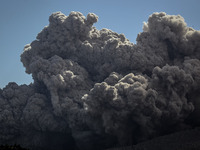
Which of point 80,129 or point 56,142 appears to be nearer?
point 80,129

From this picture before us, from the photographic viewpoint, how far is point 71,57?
2686cm

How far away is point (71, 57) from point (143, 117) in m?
12.1

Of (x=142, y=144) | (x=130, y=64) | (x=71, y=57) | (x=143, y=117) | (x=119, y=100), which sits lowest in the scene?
(x=142, y=144)

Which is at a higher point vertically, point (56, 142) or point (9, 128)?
point (9, 128)

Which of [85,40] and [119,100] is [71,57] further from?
[119,100]

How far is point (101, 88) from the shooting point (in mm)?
19266

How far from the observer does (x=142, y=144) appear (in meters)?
18.1

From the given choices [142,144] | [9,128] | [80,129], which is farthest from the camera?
[9,128]

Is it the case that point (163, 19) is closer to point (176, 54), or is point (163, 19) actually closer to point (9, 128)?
point (176, 54)

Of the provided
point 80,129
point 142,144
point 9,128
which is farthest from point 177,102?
point 9,128

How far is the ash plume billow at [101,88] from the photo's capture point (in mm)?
19141

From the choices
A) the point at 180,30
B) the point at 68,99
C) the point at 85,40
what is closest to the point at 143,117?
the point at 68,99

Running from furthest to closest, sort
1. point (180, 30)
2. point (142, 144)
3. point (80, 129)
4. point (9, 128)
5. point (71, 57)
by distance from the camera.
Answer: point (71, 57), point (180, 30), point (9, 128), point (80, 129), point (142, 144)

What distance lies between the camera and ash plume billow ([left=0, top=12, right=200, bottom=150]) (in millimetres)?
19141
